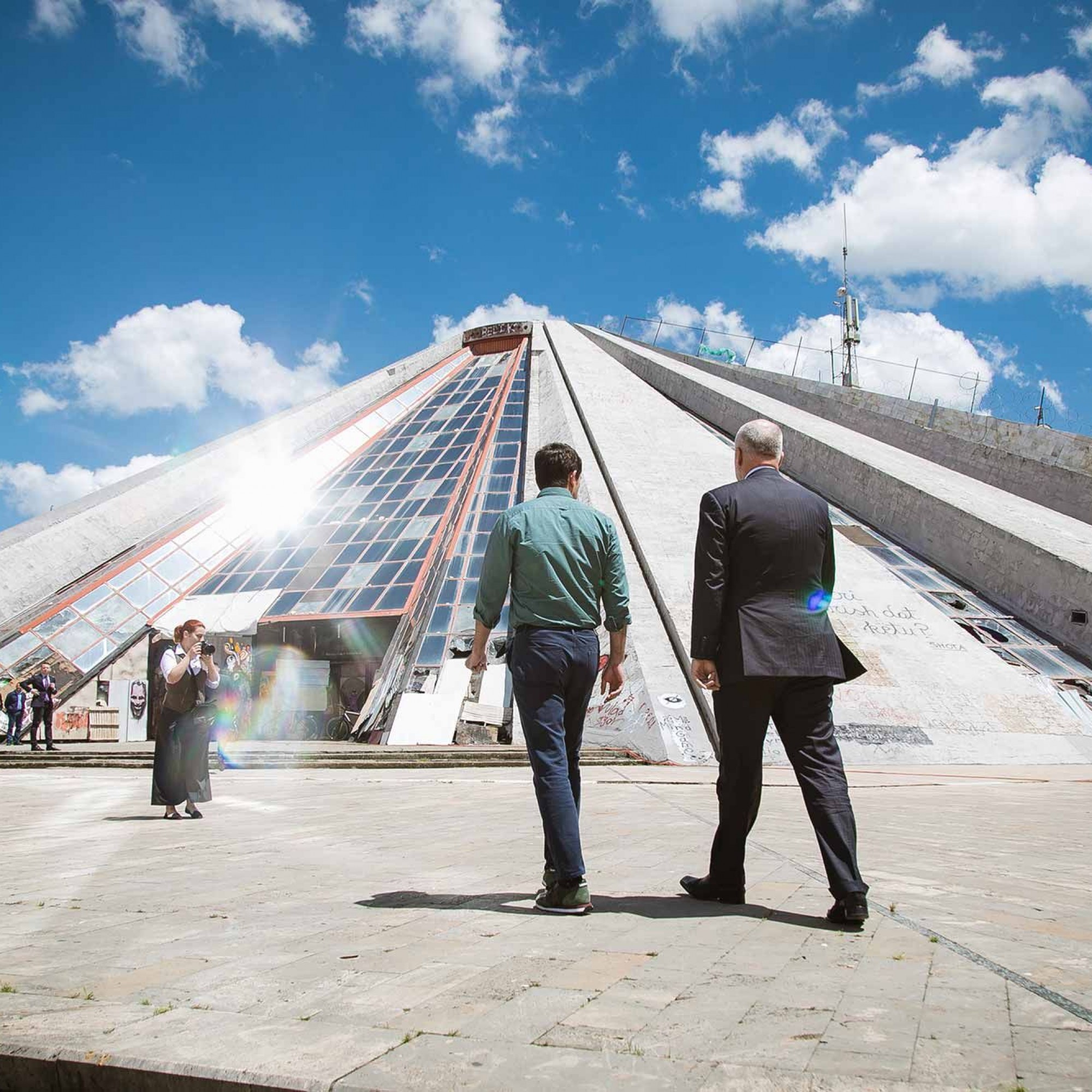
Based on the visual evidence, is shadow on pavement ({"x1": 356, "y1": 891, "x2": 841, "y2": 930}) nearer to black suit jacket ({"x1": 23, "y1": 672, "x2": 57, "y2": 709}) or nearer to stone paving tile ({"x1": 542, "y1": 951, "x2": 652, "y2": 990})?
stone paving tile ({"x1": 542, "y1": 951, "x2": 652, "y2": 990})

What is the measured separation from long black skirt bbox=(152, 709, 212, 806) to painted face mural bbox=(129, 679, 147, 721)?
34.0ft

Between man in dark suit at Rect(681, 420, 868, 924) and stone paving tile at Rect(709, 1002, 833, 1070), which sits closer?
stone paving tile at Rect(709, 1002, 833, 1070)

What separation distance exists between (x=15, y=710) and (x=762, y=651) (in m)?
15.2

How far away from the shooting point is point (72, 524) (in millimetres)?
19266

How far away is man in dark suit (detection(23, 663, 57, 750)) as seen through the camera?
1347 centimetres

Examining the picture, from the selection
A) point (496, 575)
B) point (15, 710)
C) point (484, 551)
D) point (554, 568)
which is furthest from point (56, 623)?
point (554, 568)

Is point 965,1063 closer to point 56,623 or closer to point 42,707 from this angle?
point 42,707

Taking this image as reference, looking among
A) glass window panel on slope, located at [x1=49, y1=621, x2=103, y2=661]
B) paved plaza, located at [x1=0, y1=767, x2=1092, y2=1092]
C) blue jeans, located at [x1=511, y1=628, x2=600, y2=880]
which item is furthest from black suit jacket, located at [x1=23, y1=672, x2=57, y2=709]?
blue jeans, located at [x1=511, y1=628, x2=600, y2=880]

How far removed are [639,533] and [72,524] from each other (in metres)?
13.0

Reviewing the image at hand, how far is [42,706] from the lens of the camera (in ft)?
44.4

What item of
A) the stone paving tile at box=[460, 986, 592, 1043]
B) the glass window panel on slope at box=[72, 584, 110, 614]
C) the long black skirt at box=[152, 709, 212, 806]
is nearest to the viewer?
the stone paving tile at box=[460, 986, 592, 1043]

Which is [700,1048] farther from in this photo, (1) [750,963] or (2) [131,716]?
(2) [131,716]

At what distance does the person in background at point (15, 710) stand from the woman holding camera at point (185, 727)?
10.0 metres

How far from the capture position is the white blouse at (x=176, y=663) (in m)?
6.48
